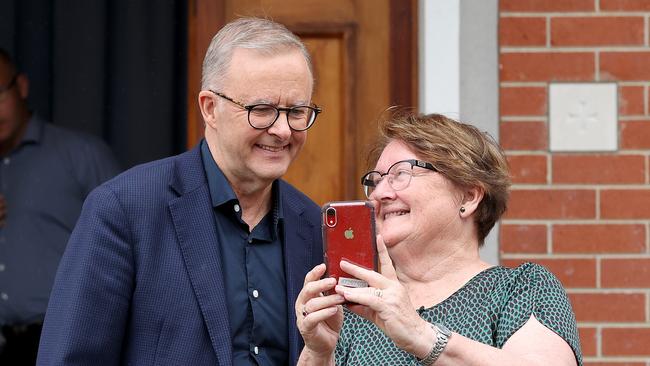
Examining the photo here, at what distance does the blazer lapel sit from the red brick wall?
1727 millimetres

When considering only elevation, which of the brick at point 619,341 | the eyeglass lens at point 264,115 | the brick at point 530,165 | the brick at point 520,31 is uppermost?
the brick at point 520,31

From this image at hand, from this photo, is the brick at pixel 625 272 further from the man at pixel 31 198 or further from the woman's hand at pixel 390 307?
the man at pixel 31 198

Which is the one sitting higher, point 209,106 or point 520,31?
point 520,31

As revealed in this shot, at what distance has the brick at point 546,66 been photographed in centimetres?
436

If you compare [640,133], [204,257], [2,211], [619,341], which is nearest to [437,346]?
[204,257]

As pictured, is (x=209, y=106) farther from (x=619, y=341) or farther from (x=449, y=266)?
(x=619, y=341)

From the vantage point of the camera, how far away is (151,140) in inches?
231

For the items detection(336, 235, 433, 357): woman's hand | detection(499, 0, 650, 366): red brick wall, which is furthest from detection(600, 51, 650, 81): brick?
detection(336, 235, 433, 357): woman's hand

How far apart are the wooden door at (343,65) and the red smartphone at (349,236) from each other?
2.05 meters

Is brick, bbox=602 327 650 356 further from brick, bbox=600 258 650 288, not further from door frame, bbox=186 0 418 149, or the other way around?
door frame, bbox=186 0 418 149

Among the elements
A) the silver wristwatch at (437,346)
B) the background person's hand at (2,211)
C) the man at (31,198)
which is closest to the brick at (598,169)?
the silver wristwatch at (437,346)

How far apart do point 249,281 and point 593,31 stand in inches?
80.3

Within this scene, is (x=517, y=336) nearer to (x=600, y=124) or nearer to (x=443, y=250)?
(x=443, y=250)

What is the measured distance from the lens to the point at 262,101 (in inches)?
106
